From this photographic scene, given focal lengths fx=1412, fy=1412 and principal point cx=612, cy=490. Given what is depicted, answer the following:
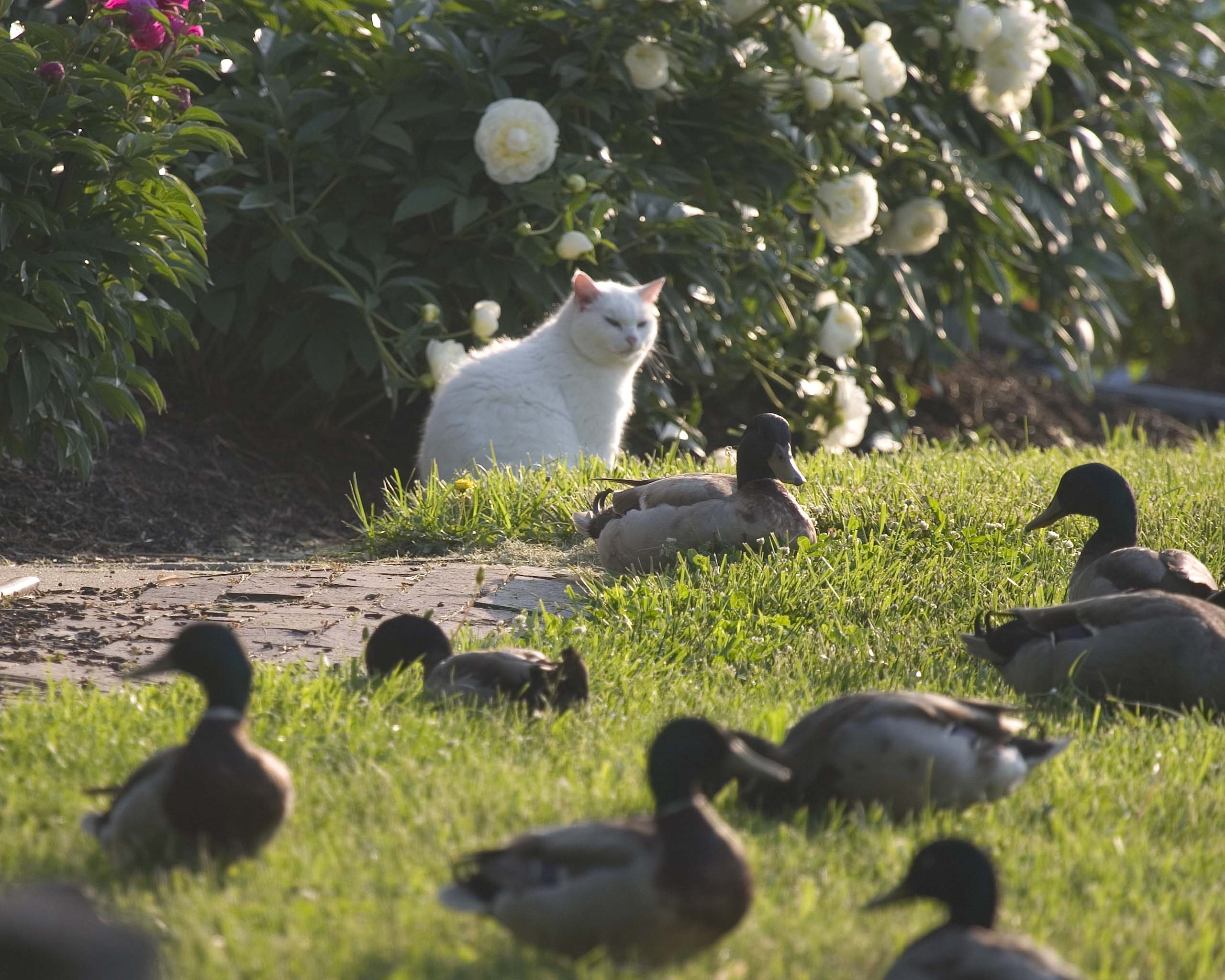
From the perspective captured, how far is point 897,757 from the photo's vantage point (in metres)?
2.82

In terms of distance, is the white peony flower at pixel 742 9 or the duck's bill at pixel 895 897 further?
the white peony flower at pixel 742 9

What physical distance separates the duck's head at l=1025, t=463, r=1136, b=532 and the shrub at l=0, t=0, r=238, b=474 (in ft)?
9.51

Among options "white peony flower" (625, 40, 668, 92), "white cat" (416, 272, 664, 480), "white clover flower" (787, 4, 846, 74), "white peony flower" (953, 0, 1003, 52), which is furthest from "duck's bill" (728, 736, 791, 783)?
"white peony flower" (953, 0, 1003, 52)

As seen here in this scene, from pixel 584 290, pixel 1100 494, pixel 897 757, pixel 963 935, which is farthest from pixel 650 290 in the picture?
pixel 963 935

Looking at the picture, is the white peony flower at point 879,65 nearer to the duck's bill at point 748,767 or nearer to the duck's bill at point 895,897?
the duck's bill at point 748,767

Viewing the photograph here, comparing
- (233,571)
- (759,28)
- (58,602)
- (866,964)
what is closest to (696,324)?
(759,28)

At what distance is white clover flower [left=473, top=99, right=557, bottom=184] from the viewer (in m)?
6.24

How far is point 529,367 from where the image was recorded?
22.0ft

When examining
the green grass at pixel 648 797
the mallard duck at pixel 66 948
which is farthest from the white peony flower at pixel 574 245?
the mallard duck at pixel 66 948

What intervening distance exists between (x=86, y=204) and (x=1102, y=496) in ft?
11.0

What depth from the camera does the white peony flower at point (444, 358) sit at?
6391 millimetres

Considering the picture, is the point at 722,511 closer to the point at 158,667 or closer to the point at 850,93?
the point at 158,667

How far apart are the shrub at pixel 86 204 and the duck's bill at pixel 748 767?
9.42 feet

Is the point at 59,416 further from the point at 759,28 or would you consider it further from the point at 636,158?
the point at 759,28
